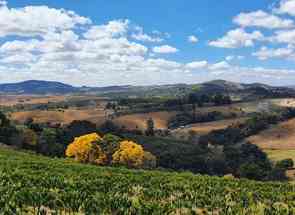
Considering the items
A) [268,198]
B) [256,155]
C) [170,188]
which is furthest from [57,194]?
[256,155]

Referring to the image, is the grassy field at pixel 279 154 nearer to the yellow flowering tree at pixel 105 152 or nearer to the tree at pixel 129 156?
the yellow flowering tree at pixel 105 152

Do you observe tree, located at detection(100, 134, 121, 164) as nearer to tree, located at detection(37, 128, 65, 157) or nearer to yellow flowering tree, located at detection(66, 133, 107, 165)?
yellow flowering tree, located at detection(66, 133, 107, 165)

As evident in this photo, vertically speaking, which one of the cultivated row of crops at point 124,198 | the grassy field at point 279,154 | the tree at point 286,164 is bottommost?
the grassy field at point 279,154

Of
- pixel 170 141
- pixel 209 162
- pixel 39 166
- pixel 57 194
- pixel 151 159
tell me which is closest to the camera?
pixel 57 194

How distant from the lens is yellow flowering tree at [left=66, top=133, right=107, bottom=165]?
108938 mm

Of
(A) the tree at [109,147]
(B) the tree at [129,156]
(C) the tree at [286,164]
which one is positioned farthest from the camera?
(C) the tree at [286,164]

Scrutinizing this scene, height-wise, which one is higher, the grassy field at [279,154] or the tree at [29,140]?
the tree at [29,140]

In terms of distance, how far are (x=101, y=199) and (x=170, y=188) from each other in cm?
1122

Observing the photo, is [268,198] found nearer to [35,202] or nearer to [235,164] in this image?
[35,202]

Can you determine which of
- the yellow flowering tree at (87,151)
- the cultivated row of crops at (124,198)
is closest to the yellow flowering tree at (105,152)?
the yellow flowering tree at (87,151)

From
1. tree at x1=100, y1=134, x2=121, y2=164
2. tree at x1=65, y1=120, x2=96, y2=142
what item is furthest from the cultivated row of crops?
tree at x1=65, y1=120, x2=96, y2=142

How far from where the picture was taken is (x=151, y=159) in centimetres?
12200

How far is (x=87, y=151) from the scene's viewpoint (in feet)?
362

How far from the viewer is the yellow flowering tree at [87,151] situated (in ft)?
357
